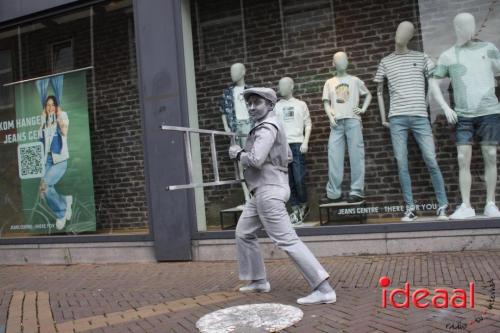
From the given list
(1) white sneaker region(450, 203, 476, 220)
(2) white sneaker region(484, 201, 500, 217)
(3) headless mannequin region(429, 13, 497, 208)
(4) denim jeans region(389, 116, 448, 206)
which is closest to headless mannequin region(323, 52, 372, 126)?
(4) denim jeans region(389, 116, 448, 206)

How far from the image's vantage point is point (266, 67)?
26.0 feet

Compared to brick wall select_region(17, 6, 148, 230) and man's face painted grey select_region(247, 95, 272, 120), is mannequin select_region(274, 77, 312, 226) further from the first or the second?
man's face painted grey select_region(247, 95, 272, 120)

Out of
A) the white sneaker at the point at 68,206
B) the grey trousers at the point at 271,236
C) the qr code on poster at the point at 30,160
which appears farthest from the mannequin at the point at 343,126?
the qr code on poster at the point at 30,160

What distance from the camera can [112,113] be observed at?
27.7 feet

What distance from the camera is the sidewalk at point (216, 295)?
13.4 ft

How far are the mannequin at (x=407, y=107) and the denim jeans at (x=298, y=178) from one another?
129 cm

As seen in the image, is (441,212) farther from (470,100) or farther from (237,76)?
(237,76)

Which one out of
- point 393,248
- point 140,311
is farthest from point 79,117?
point 393,248

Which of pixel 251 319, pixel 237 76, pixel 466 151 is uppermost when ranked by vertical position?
pixel 237 76

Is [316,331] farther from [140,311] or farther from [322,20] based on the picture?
[322,20]

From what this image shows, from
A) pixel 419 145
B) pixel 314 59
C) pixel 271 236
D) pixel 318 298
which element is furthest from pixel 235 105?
pixel 318 298

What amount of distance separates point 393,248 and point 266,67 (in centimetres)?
326

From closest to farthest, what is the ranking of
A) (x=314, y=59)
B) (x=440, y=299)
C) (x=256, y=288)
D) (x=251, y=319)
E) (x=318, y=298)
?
(x=251, y=319) < (x=440, y=299) < (x=318, y=298) < (x=256, y=288) < (x=314, y=59)

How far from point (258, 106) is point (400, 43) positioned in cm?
334
